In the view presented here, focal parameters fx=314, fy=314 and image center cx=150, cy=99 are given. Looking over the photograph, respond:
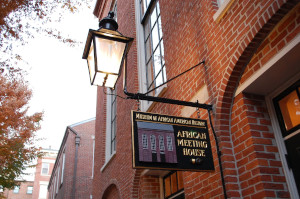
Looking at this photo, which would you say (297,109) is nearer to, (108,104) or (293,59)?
(293,59)

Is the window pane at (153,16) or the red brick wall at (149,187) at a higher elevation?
the window pane at (153,16)

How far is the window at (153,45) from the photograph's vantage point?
7197 millimetres

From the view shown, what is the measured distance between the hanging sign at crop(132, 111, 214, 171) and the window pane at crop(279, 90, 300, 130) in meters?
0.93

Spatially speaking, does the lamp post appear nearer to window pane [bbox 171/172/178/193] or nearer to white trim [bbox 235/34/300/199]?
white trim [bbox 235/34/300/199]

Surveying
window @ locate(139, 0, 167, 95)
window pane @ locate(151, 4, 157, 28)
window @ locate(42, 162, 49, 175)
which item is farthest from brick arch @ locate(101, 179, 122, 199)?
window @ locate(42, 162, 49, 175)

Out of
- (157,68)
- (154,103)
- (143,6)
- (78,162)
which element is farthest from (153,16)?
(78,162)

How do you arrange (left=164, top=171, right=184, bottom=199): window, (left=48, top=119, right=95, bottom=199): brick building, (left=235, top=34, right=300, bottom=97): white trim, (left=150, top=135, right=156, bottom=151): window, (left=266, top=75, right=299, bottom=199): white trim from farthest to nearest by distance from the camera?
(left=48, top=119, right=95, bottom=199): brick building → (left=164, top=171, right=184, bottom=199): window → (left=150, top=135, right=156, bottom=151): window → (left=266, top=75, right=299, bottom=199): white trim → (left=235, top=34, right=300, bottom=97): white trim

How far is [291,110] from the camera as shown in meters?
3.53

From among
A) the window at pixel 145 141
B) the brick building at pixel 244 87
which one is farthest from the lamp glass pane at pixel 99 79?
the brick building at pixel 244 87

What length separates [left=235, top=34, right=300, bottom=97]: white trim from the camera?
3164 millimetres

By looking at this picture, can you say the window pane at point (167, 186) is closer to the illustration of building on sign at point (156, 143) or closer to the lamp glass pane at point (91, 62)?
the illustration of building on sign at point (156, 143)

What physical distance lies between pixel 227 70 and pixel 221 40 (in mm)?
526

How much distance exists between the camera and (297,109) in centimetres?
344

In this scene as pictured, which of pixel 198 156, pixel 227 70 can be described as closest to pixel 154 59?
pixel 227 70
